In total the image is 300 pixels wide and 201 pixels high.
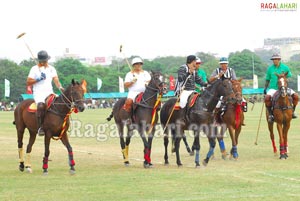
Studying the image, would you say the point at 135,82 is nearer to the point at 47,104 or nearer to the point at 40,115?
the point at 47,104

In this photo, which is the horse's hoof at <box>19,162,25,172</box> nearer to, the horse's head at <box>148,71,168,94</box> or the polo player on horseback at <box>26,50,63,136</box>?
the polo player on horseback at <box>26,50,63,136</box>

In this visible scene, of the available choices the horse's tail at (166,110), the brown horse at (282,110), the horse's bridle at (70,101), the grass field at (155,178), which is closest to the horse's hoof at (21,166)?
the grass field at (155,178)

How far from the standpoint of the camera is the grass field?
13.3m

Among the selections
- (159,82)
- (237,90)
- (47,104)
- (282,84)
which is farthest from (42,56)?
(282,84)

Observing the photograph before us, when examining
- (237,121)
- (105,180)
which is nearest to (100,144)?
(237,121)

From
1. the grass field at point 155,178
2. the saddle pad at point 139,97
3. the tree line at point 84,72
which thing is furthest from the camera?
the tree line at point 84,72

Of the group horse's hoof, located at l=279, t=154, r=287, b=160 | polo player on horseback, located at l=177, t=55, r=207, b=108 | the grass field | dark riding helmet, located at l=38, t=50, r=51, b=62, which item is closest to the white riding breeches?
polo player on horseback, located at l=177, t=55, r=207, b=108

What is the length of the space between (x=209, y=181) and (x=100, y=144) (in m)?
13.1

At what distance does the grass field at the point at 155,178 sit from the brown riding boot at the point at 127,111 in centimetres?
124

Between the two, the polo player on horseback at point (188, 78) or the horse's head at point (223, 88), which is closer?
the horse's head at point (223, 88)

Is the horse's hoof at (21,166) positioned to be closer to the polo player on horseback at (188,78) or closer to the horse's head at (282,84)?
the polo player on horseback at (188,78)

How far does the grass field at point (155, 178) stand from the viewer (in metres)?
13.3

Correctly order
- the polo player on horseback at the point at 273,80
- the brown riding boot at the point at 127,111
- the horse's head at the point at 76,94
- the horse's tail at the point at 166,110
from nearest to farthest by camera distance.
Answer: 1. the horse's head at the point at 76,94
2. the brown riding boot at the point at 127,111
3. the horse's tail at the point at 166,110
4. the polo player on horseback at the point at 273,80

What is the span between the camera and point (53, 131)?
1730cm
